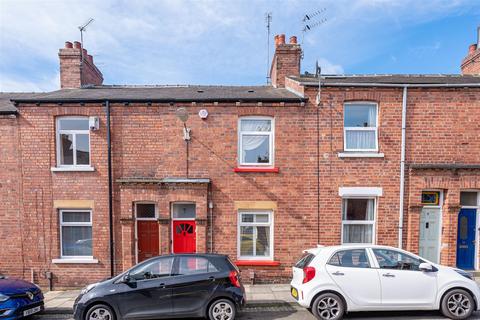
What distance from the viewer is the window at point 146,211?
832 cm

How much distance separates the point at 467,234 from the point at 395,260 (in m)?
4.56

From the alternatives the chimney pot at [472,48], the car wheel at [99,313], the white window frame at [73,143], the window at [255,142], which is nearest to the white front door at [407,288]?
the window at [255,142]

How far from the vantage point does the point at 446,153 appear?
812cm

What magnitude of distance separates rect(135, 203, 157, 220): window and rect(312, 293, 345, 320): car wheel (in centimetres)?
541

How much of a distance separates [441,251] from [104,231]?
10812 millimetres

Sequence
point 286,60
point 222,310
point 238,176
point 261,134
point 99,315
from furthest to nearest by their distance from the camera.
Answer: point 286,60, point 261,134, point 238,176, point 222,310, point 99,315

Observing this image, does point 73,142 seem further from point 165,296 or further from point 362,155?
point 362,155

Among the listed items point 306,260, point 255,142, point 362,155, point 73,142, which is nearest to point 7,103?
point 73,142

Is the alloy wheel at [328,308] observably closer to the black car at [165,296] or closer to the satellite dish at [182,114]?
the black car at [165,296]

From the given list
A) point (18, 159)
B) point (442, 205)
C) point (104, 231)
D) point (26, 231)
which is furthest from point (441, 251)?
point (18, 159)

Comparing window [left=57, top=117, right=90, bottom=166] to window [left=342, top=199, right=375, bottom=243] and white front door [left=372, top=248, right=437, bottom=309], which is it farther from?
white front door [left=372, top=248, right=437, bottom=309]

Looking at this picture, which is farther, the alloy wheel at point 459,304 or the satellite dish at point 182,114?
the satellite dish at point 182,114

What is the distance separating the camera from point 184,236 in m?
8.27

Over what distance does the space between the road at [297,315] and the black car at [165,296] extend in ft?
2.62
